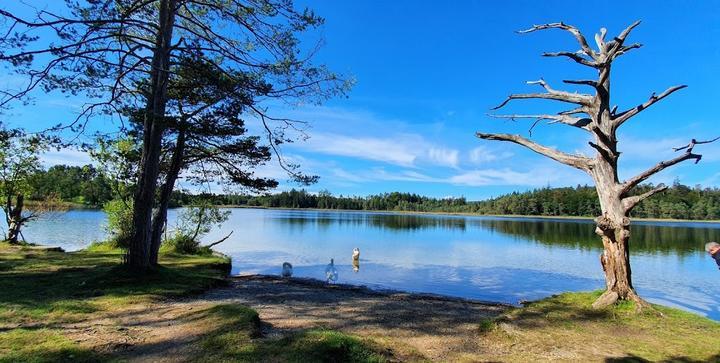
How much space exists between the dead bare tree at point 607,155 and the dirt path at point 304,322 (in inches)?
96.8

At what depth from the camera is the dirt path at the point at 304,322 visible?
5.20 m

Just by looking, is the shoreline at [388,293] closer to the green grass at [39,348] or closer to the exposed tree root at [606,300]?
the exposed tree root at [606,300]

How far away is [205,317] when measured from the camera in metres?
6.12

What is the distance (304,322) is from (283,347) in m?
1.81

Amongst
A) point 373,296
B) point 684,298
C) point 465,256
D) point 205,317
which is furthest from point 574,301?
point 465,256

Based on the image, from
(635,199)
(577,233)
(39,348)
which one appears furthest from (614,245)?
(577,233)

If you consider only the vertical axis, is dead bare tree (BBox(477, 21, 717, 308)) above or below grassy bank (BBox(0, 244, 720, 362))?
above

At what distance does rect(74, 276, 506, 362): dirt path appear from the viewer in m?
5.20

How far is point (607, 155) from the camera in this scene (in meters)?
7.73

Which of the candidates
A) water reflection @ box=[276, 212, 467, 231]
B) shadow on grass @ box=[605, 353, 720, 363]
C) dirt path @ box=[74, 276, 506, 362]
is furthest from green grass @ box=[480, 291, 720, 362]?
water reflection @ box=[276, 212, 467, 231]

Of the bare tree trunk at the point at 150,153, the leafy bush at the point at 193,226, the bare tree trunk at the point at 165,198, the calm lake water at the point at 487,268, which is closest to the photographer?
the bare tree trunk at the point at 150,153

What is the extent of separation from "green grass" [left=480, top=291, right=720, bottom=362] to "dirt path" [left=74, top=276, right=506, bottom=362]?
0.75 metres

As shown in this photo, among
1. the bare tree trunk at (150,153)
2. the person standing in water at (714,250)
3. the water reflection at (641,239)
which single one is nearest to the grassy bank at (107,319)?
the bare tree trunk at (150,153)

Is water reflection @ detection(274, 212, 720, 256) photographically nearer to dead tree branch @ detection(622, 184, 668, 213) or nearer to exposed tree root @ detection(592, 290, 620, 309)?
dead tree branch @ detection(622, 184, 668, 213)
